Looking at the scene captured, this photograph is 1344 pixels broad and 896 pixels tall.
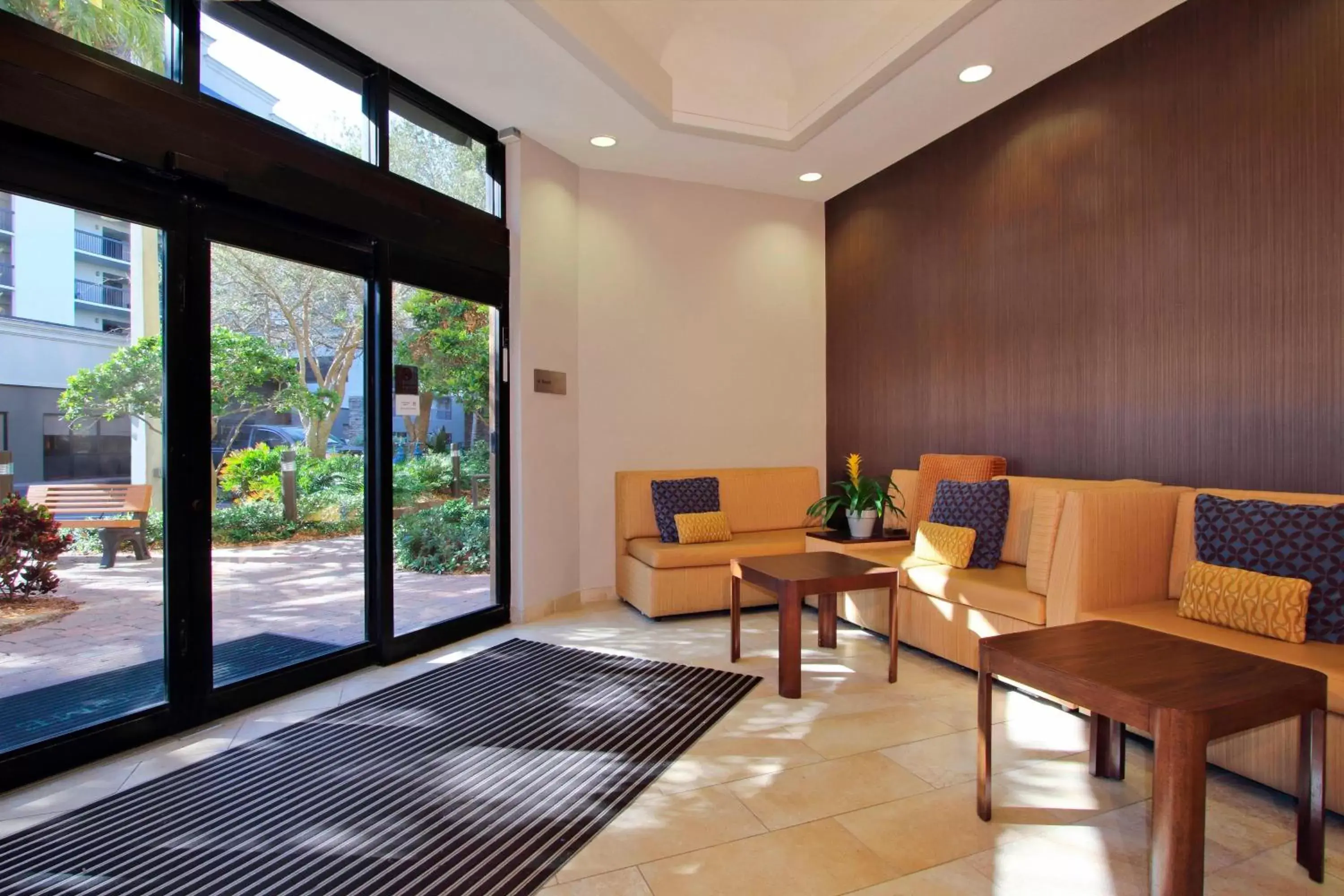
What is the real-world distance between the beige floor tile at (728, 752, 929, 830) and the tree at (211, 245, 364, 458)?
2548mm

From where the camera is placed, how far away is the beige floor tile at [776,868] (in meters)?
1.82

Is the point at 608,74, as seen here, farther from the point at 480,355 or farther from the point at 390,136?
the point at 480,355

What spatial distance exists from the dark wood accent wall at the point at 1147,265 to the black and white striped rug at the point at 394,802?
93.8 inches

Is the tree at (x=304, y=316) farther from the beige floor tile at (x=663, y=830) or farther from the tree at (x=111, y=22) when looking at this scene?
the beige floor tile at (x=663, y=830)

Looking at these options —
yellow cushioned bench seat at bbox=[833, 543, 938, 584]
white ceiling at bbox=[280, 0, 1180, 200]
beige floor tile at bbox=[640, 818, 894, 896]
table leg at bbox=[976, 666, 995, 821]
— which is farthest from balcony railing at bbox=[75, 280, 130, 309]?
yellow cushioned bench seat at bbox=[833, 543, 938, 584]

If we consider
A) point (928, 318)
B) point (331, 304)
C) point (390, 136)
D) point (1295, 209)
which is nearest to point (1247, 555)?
point (1295, 209)

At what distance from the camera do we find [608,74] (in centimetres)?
373

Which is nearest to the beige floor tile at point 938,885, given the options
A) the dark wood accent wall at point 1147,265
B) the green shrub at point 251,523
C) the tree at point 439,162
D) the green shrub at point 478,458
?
the dark wood accent wall at point 1147,265

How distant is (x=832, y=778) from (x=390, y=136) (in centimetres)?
371

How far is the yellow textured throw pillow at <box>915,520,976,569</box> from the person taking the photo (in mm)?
3627

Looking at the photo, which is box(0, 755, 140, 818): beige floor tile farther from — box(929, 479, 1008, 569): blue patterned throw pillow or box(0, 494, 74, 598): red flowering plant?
box(929, 479, 1008, 569): blue patterned throw pillow

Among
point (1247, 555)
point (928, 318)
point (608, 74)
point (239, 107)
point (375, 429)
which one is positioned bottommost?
point (1247, 555)

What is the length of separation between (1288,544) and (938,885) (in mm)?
1805

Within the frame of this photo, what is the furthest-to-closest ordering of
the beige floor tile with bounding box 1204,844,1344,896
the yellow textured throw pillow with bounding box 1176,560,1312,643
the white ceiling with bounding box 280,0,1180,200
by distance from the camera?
the white ceiling with bounding box 280,0,1180,200 → the yellow textured throw pillow with bounding box 1176,560,1312,643 → the beige floor tile with bounding box 1204,844,1344,896
